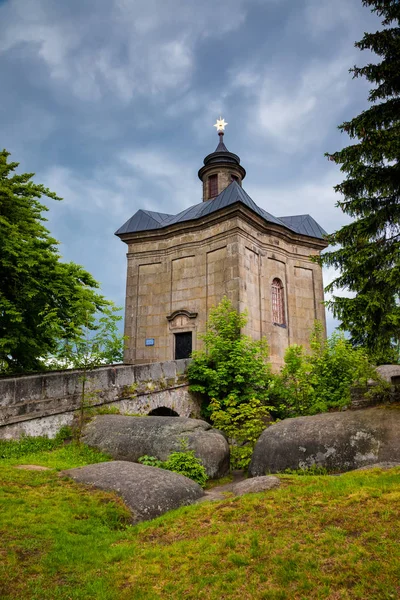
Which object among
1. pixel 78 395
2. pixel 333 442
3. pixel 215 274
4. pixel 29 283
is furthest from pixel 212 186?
pixel 333 442

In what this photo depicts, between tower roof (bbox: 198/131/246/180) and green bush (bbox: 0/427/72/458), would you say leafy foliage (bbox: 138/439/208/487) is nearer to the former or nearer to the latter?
green bush (bbox: 0/427/72/458)

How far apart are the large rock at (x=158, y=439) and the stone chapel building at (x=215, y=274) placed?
28.5ft

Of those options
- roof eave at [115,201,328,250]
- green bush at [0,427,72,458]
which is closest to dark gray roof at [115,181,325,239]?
roof eave at [115,201,328,250]

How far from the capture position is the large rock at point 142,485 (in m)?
7.19

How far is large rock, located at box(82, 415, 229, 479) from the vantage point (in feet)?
33.4

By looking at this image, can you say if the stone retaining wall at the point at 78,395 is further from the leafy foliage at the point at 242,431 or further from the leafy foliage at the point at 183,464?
the leafy foliage at the point at 183,464

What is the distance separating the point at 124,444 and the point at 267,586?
6.41 meters

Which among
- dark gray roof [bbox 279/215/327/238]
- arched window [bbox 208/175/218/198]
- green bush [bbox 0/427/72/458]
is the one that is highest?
arched window [bbox 208/175/218/198]

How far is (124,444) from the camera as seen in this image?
10.5m

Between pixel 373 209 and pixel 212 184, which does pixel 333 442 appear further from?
pixel 212 184

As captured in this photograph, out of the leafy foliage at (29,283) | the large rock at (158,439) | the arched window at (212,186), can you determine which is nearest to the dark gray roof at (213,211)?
the arched window at (212,186)

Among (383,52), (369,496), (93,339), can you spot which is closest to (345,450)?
(369,496)

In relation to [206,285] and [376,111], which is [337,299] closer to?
[376,111]

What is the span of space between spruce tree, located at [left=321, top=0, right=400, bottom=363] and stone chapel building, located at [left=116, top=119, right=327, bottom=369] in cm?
900
